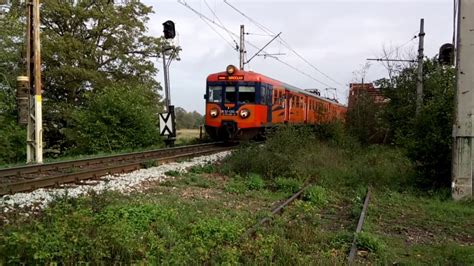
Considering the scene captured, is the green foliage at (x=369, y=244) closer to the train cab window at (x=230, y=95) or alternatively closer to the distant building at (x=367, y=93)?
the train cab window at (x=230, y=95)

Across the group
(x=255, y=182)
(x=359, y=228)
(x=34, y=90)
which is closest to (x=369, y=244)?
(x=359, y=228)

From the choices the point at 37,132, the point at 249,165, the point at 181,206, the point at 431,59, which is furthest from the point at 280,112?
the point at 181,206

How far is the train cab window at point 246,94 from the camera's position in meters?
20.1

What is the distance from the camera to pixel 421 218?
877cm

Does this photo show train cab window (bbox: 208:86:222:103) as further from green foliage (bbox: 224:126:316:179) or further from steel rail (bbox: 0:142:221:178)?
green foliage (bbox: 224:126:316:179)

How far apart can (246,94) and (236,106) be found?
0.68 m

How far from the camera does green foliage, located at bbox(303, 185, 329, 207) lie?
9.73 meters

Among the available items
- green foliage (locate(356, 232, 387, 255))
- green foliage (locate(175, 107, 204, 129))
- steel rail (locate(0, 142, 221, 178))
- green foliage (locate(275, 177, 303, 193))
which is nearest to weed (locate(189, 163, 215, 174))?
green foliage (locate(275, 177, 303, 193))

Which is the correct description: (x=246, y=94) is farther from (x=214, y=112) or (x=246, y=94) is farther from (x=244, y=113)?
(x=214, y=112)

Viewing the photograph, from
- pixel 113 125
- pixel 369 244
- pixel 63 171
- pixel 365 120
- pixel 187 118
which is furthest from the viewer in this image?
pixel 187 118

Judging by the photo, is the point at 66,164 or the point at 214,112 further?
the point at 214,112

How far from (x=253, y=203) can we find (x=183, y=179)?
246 centimetres

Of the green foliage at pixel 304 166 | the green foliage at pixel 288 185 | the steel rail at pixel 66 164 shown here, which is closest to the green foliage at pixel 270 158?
the green foliage at pixel 304 166

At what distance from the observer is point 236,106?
20250 millimetres
